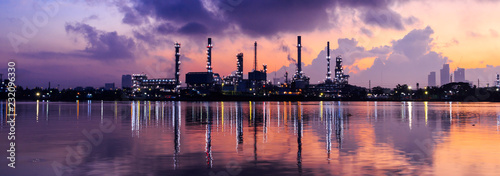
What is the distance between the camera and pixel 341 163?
69.6ft

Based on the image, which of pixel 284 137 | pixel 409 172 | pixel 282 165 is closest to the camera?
pixel 409 172

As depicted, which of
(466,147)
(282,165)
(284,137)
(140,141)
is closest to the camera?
(282,165)

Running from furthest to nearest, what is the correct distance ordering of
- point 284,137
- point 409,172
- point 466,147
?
point 284,137, point 466,147, point 409,172

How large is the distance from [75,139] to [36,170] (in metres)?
13.8

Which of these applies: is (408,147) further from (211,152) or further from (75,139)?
(75,139)

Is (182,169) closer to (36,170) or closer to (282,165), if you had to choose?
(282,165)

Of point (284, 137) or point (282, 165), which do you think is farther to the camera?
point (284, 137)

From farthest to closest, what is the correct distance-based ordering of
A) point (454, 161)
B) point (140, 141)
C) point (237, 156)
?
point (140, 141)
point (237, 156)
point (454, 161)

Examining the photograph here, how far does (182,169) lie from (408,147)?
49.7 ft

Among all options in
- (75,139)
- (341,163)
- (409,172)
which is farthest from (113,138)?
(409,172)

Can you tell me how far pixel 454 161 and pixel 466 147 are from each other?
272 inches

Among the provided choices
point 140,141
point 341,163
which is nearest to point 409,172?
point 341,163

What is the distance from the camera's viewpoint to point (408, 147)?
2828 centimetres

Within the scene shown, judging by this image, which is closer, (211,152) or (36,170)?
(36,170)
